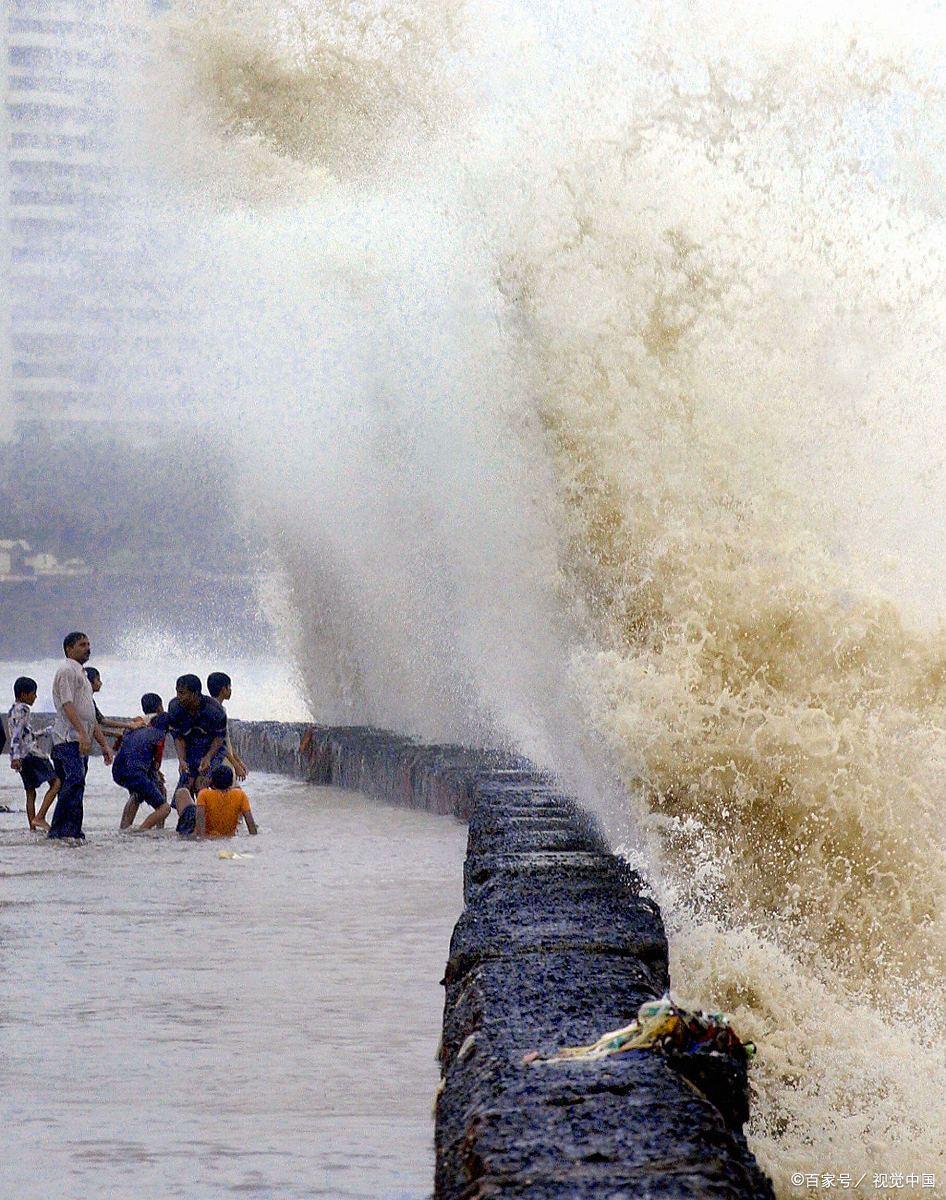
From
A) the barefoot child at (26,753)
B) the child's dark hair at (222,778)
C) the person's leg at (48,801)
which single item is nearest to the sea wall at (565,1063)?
the child's dark hair at (222,778)

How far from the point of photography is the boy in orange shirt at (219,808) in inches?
→ 400

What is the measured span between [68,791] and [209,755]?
1.18 meters

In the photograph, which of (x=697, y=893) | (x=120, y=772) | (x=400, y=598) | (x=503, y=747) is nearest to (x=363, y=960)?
(x=697, y=893)

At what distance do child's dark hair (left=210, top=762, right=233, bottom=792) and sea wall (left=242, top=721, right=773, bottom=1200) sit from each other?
3801 mm

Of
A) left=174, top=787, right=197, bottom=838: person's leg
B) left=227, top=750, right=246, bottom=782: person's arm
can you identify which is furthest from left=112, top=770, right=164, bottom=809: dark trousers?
A: left=227, top=750, right=246, bottom=782: person's arm

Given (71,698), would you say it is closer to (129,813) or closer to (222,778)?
(222,778)

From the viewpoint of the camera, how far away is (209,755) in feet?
35.7

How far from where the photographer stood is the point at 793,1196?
4055mm

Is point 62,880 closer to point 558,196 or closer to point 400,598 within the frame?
point 558,196

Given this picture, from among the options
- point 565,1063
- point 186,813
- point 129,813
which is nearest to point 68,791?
point 186,813

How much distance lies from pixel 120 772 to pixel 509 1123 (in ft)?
26.2

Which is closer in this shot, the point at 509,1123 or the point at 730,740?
Result: the point at 509,1123

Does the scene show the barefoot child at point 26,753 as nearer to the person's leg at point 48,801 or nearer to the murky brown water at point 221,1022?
the person's leg at point 48,801

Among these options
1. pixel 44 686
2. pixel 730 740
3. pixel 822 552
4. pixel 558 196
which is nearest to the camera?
pixel 730 740
